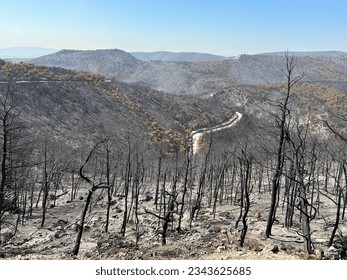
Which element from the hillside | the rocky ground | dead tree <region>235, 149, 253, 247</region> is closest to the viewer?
dead tree <region>235, 149, 253, 247</region>

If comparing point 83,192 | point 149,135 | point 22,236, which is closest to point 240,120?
point 149,135

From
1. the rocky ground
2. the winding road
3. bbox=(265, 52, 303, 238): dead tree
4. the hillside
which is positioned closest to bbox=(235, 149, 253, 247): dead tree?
the rocky ground

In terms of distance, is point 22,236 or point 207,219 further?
point 207,219

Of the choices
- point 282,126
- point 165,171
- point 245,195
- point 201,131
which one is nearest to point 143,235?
point 245,195

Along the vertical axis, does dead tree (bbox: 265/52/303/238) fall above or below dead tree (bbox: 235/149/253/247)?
above

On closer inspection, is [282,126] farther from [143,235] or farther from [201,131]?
[201,131]

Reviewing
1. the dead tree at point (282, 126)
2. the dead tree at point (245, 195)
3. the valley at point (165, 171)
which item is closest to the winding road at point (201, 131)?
the valley at point (165, 171)

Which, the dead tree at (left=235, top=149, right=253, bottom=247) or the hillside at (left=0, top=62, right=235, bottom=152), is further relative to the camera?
the hillside at (left=0, top=62, right=235, bottom=152)

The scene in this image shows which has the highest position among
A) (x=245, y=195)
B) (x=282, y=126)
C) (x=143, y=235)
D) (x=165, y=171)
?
(x=282, y=126)

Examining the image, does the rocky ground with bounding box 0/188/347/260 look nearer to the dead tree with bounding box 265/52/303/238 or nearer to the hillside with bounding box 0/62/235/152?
the dead tree with bounding box 265/52/303/238

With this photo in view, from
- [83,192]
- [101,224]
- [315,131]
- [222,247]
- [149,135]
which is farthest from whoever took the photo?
[315,131]
